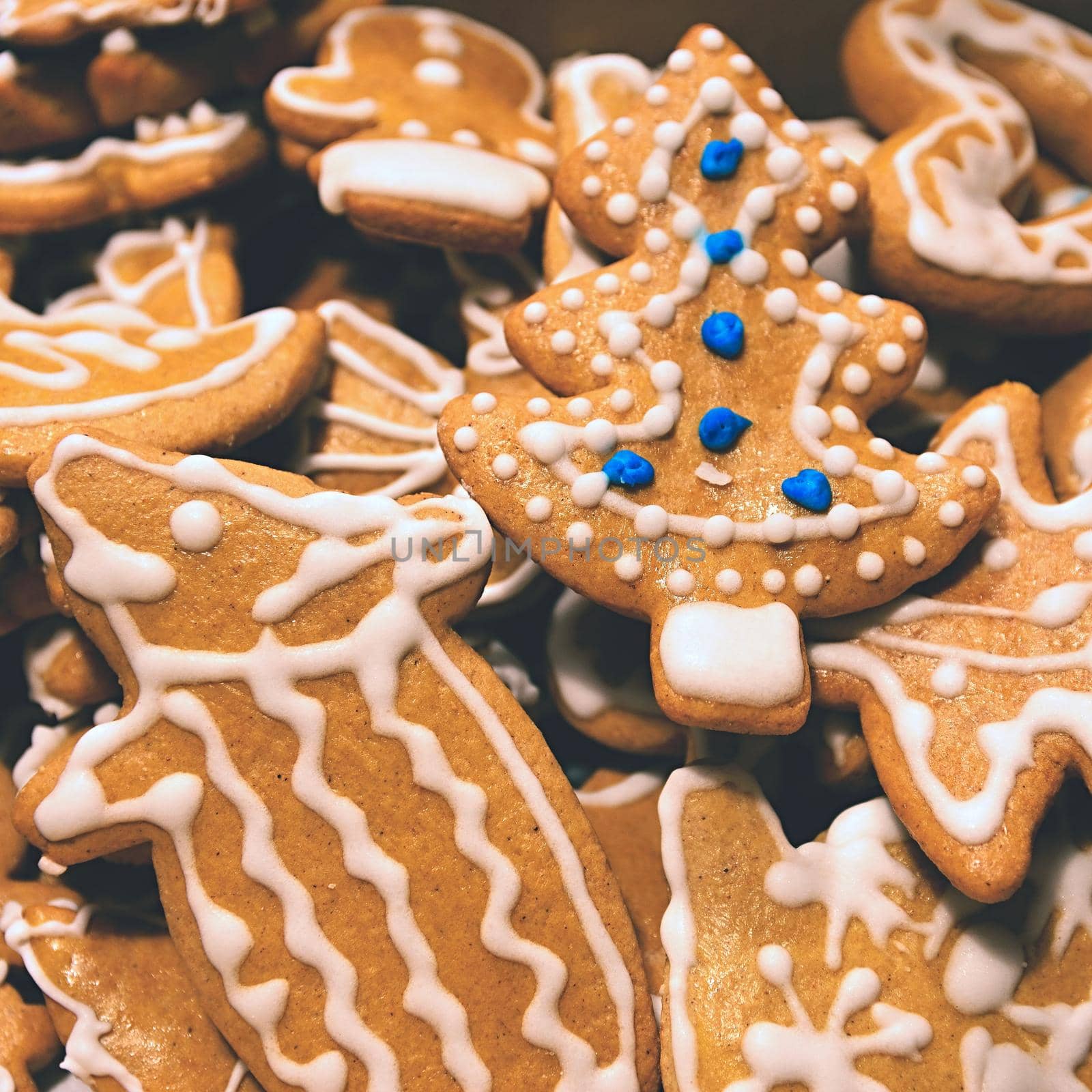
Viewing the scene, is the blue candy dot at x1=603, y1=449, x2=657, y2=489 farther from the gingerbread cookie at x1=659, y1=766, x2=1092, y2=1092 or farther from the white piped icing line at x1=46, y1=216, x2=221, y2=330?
the white piped icing line at x1=46, y1=216, x2=221, y2=330

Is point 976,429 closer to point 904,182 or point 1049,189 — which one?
point 904,182

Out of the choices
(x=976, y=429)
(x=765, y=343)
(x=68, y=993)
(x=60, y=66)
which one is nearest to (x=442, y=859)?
(x=68, y=993)

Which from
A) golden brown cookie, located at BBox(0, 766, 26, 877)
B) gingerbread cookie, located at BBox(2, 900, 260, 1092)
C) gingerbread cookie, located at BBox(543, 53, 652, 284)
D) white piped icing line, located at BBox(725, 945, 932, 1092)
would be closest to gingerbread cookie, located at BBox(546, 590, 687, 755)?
white piped icing line, located at BBox(725, 945, 932, 1092)

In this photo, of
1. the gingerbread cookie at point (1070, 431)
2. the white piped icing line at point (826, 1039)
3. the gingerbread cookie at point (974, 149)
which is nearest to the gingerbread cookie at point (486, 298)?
the gingerbread cookie at point (974, 149)

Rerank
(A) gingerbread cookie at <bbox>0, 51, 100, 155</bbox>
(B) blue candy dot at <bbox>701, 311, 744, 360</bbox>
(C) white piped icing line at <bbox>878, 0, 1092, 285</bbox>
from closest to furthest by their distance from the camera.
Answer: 1. (B) blue candy dot at <bbox>701, 311, 744, 360</bbox>
2. (C) white piped icing line at <bbox>878, 0, 1092, 285</bbox>
3. (A) gingerbread cookie at <bbox>0, 51, 100, 155</bbox>

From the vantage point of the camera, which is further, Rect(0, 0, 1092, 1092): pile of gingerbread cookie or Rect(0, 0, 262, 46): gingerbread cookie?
Rect(0, 0, 262, 46): gingerbread cookie

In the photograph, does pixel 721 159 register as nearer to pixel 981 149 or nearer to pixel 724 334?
pixel 724 334
